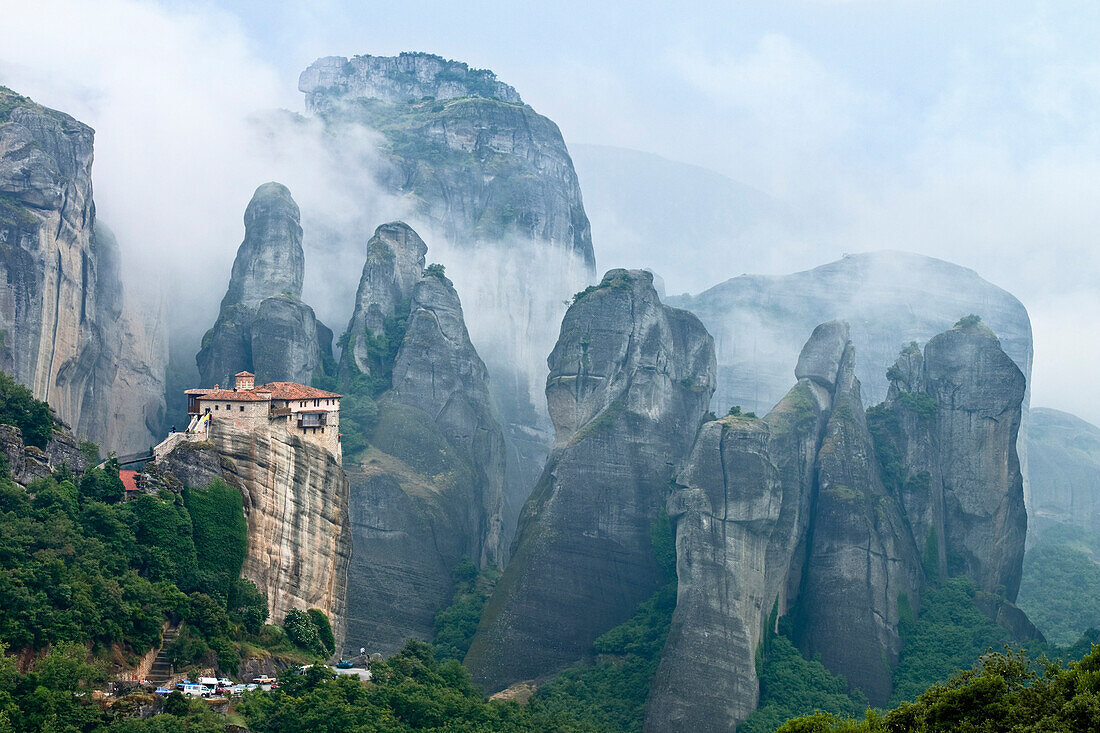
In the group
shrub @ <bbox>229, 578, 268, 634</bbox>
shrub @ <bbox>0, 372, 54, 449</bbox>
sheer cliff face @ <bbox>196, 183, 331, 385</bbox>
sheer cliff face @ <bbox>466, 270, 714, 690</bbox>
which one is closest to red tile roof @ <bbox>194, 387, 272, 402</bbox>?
shrub @ <bbox>0, 372, 54, 449</bbox>

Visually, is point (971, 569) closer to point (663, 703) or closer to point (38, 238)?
point (663, 703)

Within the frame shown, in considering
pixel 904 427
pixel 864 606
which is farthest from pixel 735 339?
pixel 864 606

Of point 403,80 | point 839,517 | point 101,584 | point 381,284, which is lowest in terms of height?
point 101,584

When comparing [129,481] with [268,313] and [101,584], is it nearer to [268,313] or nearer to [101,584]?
[101,584]

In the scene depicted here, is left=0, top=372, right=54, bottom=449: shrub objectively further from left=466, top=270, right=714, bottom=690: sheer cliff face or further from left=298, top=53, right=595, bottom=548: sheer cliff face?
left=298, top=53, right=595, bottom=548: sheer cliff face

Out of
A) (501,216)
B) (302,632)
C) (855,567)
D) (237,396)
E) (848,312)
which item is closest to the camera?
(302,632)

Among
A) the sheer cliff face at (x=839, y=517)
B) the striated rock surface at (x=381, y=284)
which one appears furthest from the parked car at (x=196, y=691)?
the striated rock surface at (x=381, y=284)

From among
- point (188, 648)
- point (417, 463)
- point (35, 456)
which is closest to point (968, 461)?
point (417, 463)
